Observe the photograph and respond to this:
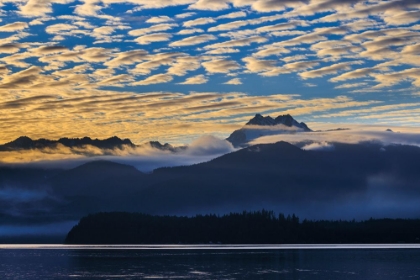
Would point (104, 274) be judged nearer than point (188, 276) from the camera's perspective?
No

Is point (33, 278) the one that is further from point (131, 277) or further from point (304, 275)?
point (304, 275)

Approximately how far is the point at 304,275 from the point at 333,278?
10902 millimetres

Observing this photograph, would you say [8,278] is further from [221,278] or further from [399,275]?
[399,275]

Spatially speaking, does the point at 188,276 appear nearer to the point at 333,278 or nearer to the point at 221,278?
the point at 221,278

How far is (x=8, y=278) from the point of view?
180 meters

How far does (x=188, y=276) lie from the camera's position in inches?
7072

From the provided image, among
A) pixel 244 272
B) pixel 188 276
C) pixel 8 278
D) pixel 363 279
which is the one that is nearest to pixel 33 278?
pixel 8 278

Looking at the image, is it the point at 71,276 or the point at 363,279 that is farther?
the point at 71,276

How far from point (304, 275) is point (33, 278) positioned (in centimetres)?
6653

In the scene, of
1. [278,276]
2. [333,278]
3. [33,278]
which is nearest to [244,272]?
[278,276]

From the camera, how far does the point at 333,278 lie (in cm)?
17500

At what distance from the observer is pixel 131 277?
17825cm

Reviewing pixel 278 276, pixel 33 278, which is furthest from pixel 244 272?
pixel 33 278

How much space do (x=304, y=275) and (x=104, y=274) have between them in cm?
5158
